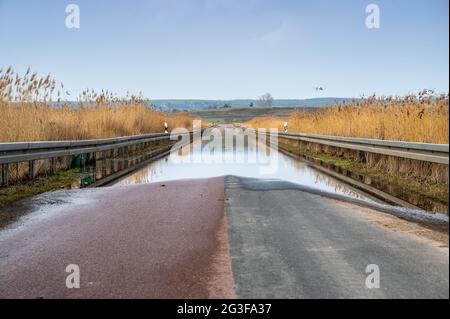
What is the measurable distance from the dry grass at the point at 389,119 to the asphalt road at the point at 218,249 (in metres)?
1.76

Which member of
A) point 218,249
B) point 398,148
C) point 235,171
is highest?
point 398,148

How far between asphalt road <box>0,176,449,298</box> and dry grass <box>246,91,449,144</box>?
1759 millimetres

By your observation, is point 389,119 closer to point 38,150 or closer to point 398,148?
point 398,148

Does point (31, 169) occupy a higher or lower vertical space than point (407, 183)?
higher

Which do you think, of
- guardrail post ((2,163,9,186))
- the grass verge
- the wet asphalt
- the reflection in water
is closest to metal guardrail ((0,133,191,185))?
guardrail post ((2,163,9,186))

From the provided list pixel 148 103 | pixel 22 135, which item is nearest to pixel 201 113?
pixel 148 103

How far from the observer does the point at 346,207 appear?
7750 millimetres

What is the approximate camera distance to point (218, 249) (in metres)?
5.03

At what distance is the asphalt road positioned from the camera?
12.1 ft

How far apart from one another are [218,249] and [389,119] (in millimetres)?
11652

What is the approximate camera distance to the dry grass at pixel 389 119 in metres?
10.8

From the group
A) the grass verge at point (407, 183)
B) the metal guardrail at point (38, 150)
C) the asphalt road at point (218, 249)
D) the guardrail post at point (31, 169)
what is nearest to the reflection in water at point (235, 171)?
the grass verge at point (407, 183)

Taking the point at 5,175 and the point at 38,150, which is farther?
the point at 38,150

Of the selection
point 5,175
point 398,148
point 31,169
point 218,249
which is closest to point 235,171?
point 398,148
